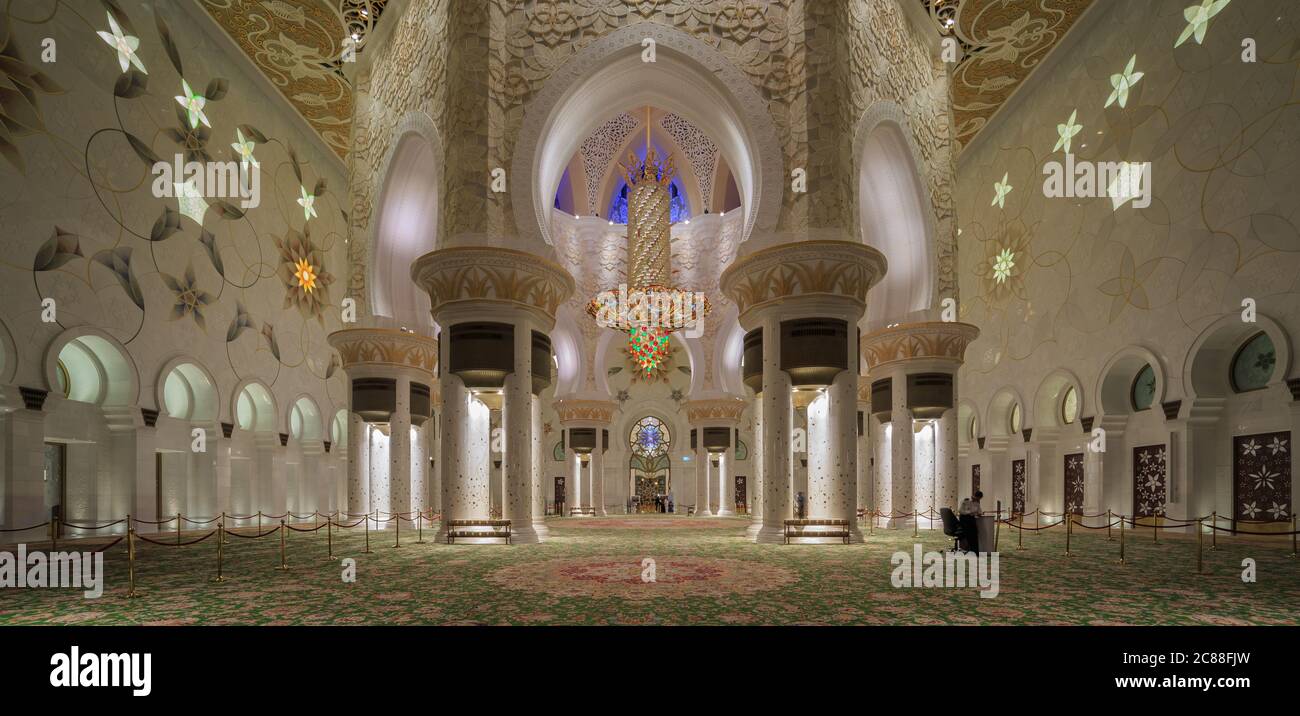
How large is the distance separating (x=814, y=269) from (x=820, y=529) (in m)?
3.10

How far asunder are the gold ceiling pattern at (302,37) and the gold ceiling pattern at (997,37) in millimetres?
9555

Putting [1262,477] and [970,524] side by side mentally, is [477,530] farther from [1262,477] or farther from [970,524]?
[1262,477]

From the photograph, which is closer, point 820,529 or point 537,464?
point 820,529

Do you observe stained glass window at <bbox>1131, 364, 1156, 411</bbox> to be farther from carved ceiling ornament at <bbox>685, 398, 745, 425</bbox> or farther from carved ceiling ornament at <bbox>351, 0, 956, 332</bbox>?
carved ceiling ornament at <bbox>685, 398, 745, 425</bbox>

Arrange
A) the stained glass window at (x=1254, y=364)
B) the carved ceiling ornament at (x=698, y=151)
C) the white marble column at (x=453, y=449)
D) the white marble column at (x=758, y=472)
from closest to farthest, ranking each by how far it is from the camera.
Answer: the white marble column at (x=453, y=449) → the stained glass window at (x=1254, y=364) → the white marble column at (x=758, y=472) → the carved ceiling ornament at (x=698, y=151)

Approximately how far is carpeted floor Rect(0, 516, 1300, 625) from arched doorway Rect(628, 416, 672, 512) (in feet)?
50.8

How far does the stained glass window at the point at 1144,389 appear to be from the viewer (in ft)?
37.6

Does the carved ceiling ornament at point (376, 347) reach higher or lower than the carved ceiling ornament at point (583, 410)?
higher

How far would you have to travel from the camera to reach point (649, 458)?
23828mm

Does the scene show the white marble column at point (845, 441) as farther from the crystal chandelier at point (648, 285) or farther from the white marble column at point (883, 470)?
the crystal chandelier at point (648, 285)

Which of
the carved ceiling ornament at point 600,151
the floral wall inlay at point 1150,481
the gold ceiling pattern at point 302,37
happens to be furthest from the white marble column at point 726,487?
the gold ceiling pattern at point 302,37

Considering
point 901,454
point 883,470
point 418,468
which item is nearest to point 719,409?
point 883,470
